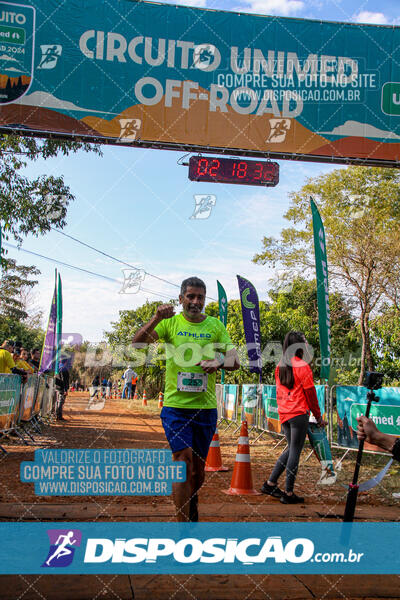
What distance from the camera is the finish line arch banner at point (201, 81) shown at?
9.00m

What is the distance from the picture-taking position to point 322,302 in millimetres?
→ 7809

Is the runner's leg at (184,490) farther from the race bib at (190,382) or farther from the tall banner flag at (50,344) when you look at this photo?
the tall banner flag at (50,344)

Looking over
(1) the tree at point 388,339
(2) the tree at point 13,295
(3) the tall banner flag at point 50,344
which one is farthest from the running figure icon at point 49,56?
(2) the tree at point 13,295

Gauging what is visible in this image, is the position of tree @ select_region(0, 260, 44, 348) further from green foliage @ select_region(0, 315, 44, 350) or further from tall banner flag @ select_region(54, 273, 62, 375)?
tall banner flag @ select_region(54, 273, 62, 375)

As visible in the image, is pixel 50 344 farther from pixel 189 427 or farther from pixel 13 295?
pixel 13 295

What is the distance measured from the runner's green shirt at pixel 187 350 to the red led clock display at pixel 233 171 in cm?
526

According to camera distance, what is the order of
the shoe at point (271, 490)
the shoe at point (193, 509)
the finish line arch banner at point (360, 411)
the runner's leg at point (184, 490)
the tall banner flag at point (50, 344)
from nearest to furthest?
the runner's leg at point (184, 490)
the shoe at point (193, 509)
the shoe at point (271, 490)
the finish line arch banner at point (360, 411)
the tall banner flag at point (50, 344)

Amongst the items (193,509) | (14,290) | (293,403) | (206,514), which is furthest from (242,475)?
(14,290)

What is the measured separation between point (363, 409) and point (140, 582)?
528 cm

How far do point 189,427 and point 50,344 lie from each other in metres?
10.7

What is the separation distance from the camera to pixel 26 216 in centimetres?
1281

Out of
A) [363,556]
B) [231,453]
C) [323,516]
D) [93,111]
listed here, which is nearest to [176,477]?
[363,556]

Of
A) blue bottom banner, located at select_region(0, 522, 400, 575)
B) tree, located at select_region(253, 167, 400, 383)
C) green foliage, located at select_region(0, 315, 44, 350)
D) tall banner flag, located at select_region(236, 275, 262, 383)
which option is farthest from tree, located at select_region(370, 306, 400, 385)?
green foliage, located at select_region(0, 315, 44, 350)

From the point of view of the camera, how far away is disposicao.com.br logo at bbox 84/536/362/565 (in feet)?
11.9
